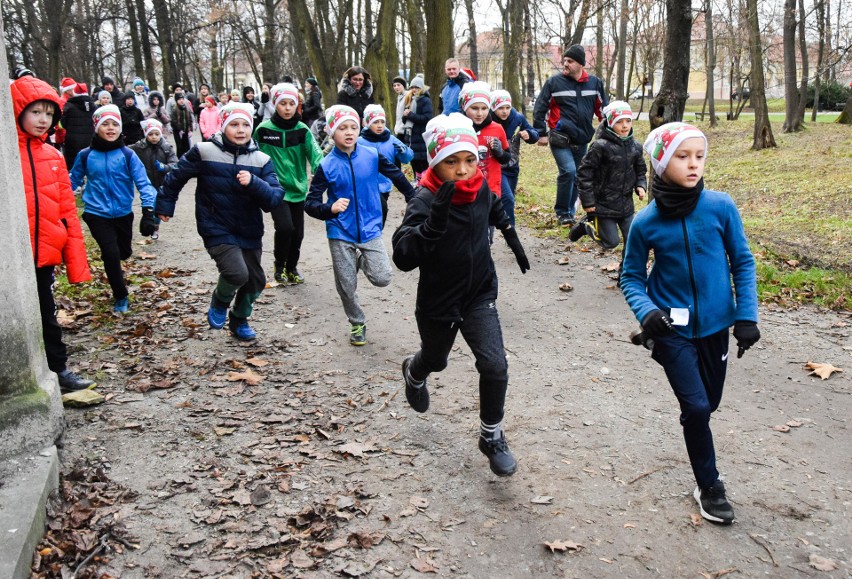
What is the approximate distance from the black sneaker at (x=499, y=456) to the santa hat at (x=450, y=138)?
1.68 m

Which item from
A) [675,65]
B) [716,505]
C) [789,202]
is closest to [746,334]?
[716,505]

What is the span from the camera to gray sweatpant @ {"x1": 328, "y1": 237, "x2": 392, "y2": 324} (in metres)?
6.87

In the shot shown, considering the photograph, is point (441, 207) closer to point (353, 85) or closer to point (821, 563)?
point (821, 563)

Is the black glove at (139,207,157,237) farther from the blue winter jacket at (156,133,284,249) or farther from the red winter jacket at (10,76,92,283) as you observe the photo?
the red winter jacket at (10,76,92,283)

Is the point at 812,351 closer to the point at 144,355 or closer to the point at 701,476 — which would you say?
the point at 701,476

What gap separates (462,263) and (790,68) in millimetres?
24665

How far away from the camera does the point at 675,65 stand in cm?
909

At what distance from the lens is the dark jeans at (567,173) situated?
10.8 meters

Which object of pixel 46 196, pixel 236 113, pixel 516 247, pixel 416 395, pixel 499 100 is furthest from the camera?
pixel 499 100

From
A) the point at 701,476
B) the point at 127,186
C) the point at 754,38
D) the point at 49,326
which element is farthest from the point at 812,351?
the point at 754,38

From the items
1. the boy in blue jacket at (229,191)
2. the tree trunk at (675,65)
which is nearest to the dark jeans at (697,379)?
the boy in blue jacket at (229,191)

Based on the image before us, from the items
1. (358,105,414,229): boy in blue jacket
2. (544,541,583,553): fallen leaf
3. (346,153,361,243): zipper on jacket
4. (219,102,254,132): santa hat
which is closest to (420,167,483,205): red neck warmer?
(544,541,583,553): fallen leaf

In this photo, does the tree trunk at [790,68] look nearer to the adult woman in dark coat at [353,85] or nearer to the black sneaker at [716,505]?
the adult woman in dark coat at [353,85]

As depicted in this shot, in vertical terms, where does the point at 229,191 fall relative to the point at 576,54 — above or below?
below
